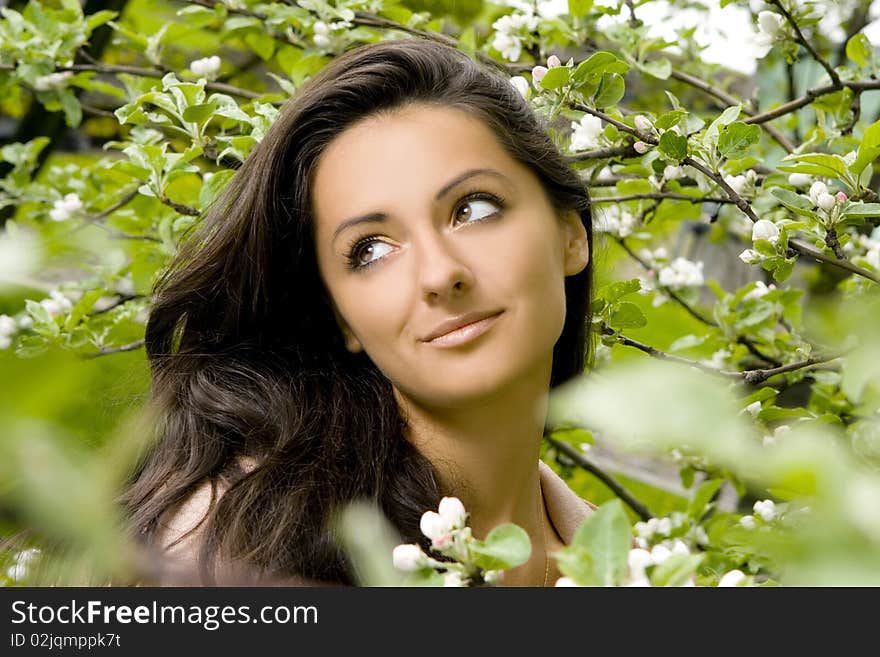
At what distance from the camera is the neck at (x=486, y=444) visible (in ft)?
6.36

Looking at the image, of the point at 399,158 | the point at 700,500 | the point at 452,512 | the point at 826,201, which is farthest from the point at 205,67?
the point at 452,512

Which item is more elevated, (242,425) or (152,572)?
(152,572)

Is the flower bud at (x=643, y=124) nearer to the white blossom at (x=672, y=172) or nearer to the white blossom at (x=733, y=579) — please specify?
the white blossom at (x=672, y=172)

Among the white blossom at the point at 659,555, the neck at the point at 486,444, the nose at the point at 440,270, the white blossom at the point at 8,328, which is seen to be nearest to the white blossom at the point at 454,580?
the white blossom at the point at 659,555

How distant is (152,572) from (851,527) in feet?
1.20

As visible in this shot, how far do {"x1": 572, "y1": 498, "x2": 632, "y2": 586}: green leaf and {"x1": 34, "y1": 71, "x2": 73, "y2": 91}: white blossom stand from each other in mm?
2514

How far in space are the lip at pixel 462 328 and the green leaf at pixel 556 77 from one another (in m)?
0.49

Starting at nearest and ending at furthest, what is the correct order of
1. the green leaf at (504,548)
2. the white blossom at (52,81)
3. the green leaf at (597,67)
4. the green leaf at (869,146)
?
1. the green leaf at (504,548)
2. the green leaf at (869,146)
3. the green leaf at (597,67)
4. the white blossom at (52,81)

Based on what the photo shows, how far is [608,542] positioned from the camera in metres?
0.77

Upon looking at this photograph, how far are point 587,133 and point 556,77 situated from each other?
19cm

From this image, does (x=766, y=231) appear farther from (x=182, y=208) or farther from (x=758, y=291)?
(x=182, y=208)
